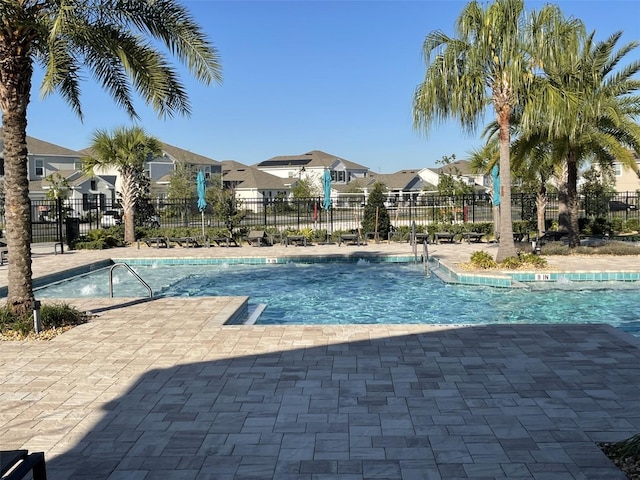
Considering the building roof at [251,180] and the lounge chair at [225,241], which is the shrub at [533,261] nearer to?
the lounge chair at [225,241]

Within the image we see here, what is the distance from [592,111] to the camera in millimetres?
13797

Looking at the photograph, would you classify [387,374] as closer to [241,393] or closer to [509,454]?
[241,393]

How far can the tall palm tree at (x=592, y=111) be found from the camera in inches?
545

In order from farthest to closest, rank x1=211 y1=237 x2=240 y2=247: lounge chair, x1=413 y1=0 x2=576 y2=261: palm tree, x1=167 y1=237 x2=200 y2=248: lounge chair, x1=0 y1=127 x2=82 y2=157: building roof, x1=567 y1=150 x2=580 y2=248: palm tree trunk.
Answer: x1=0 y1=127 x2=82 y2=157: building roof → x1=211 y1=237 x2=240 y2=247: lounge chair → x1=167 y1=237 x2=200 y2=248: lounge chair → x1=567 y1=150 x2=580 y2=248: palm tree trunk → x1=413 y1=0 x2=576 y2=261: palm tree

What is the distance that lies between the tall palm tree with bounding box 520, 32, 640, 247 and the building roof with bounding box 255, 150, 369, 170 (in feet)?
168

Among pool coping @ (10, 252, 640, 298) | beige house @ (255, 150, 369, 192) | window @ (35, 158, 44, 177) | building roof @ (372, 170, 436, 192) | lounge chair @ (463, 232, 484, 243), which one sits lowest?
pool coping @ (10, 252, 640, 298)

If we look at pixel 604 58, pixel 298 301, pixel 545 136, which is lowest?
pixel 298 301

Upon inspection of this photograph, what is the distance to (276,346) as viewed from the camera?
6.87 meters

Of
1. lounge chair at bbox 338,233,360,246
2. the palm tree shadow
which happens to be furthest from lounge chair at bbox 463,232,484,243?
the palm tree shadow

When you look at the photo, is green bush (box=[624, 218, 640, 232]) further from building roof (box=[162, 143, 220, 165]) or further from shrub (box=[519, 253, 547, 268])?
building roof (box=[162, 143, 220, 165])

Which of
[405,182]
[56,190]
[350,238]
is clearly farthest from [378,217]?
[405,182]

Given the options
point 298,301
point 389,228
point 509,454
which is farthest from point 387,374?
point 389,228

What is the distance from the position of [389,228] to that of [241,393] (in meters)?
17.2

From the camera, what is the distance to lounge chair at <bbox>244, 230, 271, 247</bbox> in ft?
68.7
